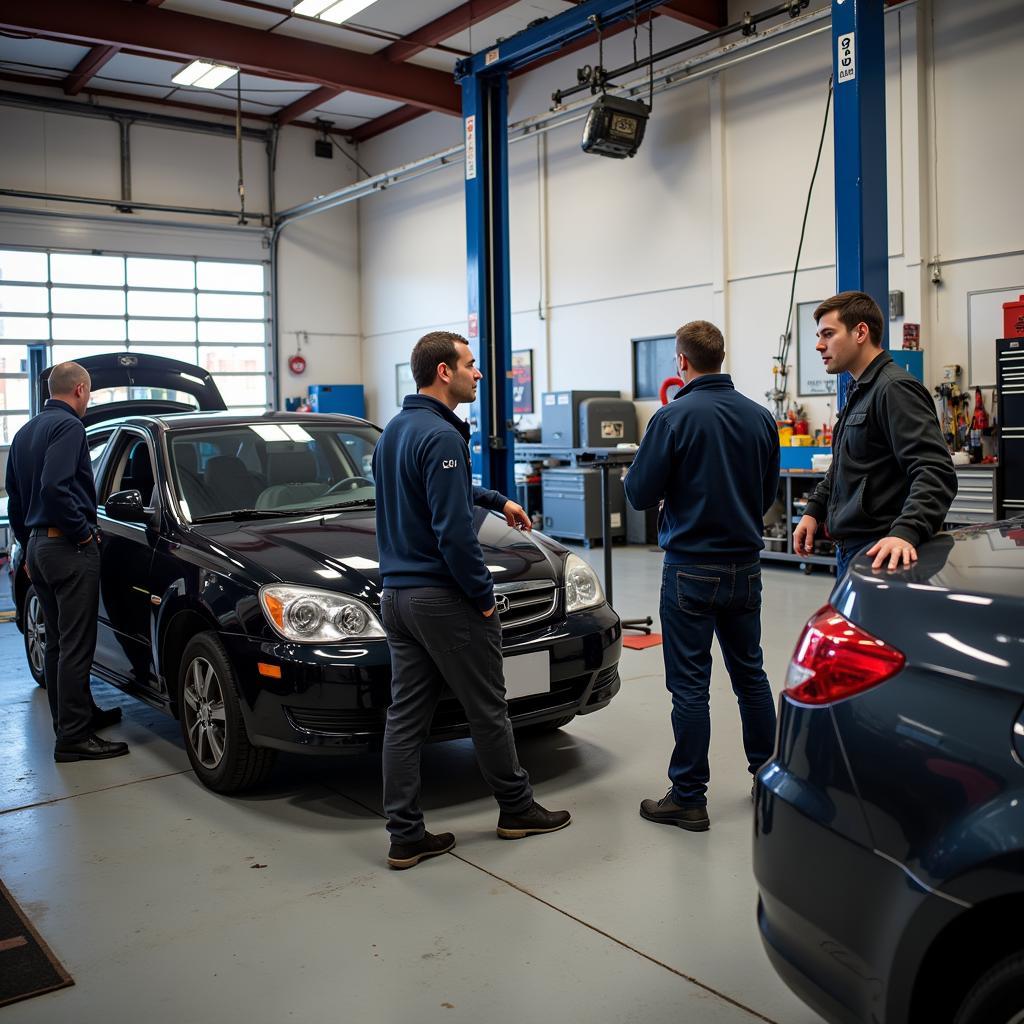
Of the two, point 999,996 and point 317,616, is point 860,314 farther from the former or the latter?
point 999,996

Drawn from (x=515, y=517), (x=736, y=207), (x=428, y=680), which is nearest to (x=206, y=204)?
(x=736, y=207)

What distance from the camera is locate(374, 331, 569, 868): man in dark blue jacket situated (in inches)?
113

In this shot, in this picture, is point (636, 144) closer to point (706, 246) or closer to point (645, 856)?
point (706, 246)

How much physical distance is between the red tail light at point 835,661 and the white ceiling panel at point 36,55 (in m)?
13.6

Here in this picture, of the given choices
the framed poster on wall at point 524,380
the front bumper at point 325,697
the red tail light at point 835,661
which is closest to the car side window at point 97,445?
the front bumper at point 325,697

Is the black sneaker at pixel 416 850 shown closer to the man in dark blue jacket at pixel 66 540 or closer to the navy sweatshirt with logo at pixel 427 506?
the navy sweatshirt with logo at pixel 427 506

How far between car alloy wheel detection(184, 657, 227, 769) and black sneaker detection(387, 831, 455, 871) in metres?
0.81

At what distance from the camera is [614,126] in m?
9.66

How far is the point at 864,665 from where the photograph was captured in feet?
5.14

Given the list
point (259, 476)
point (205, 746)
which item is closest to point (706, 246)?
point (259, 476)

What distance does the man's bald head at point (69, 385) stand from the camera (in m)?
4.08

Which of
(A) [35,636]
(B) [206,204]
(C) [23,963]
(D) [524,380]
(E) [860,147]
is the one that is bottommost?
(C) [23,963]

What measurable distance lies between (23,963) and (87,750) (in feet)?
5.50

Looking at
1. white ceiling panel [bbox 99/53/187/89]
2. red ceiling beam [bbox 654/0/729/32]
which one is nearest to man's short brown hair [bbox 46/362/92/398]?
red ceiling beam [bbox 654/0/729/32]
